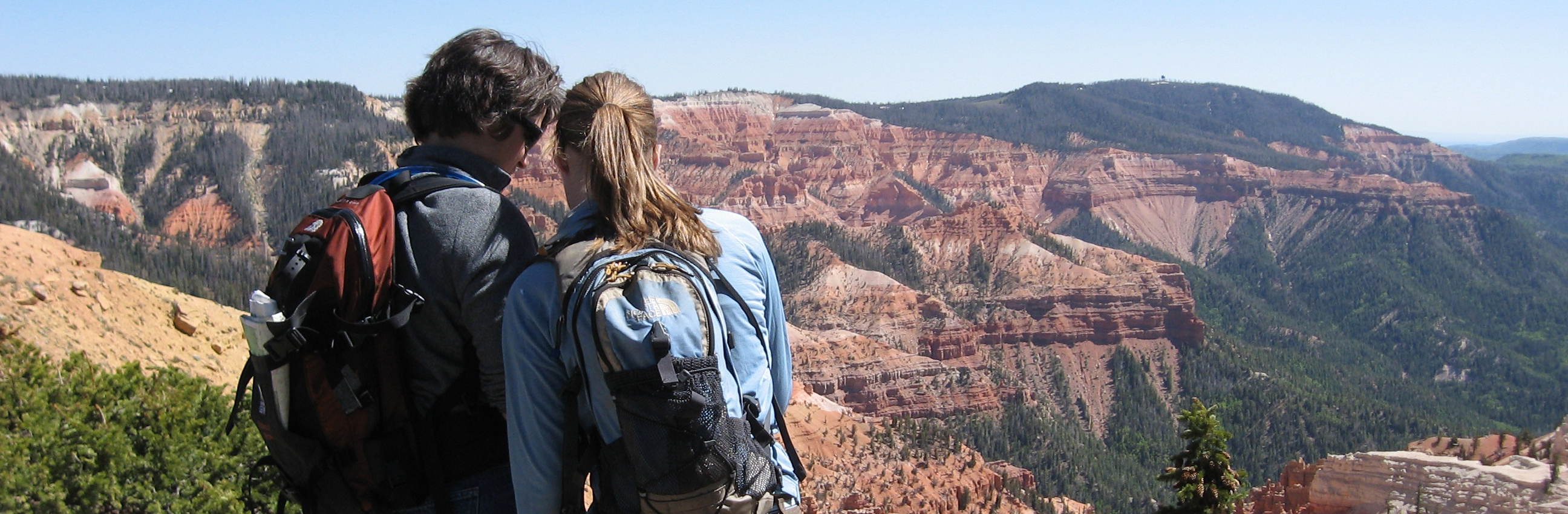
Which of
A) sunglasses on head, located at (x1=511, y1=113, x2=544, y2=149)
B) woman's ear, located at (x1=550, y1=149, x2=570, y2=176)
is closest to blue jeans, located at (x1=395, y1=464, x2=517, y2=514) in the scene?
woman's ear, located at (x1=550, y1=149, x2=570, y2=176)

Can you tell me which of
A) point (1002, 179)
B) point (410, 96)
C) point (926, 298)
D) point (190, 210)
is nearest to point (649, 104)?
point (410, 96)

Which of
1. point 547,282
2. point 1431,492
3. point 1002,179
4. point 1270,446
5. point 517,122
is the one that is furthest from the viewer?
point 1002,179

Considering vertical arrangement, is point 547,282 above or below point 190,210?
above

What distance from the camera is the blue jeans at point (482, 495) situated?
334cm

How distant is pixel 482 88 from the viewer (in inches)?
130

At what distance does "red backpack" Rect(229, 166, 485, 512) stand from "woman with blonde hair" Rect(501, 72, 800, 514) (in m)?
0.43

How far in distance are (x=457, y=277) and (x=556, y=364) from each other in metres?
0.50

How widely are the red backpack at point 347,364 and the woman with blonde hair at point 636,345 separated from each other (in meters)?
0.43

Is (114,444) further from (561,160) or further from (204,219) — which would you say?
(204,219)

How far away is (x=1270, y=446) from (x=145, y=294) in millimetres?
81335

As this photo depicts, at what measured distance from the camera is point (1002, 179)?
18938cm

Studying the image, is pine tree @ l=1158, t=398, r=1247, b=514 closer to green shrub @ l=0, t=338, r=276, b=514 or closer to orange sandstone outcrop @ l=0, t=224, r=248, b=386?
green shrub @ l=0, t=338, r=276, b=514

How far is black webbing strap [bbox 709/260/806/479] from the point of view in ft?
9.73

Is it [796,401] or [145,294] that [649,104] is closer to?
[145,294]
